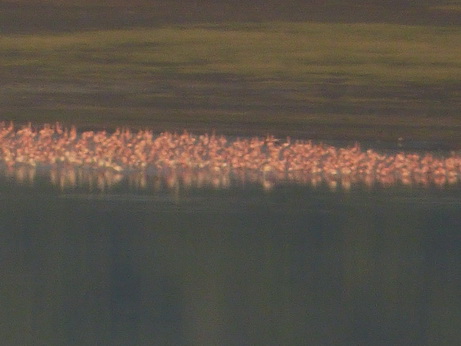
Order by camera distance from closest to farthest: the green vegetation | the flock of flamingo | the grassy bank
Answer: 1. the flock of flamingo
2. the grassy bank
3. the green vegetation

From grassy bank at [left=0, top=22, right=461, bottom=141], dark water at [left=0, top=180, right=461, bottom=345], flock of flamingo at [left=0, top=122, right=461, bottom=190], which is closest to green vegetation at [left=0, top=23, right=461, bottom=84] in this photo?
grassy bank at [left=0, top=22, right=461, bottom=141]

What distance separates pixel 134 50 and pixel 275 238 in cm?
1902

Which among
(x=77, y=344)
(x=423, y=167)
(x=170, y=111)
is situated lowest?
(x=77, y=344)

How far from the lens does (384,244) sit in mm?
10367

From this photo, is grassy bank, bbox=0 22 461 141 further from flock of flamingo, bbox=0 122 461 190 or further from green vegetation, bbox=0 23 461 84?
flock of flamingo, bbox=0 122 461 190

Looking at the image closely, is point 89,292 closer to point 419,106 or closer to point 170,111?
point 170,111

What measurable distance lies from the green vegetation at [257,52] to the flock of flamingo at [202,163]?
32.5 feet

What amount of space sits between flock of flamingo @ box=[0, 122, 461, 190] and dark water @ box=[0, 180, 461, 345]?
80cm

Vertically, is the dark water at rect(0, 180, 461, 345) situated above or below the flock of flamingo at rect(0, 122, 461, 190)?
below

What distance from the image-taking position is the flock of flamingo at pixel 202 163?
13828 mm

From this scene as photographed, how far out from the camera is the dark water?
758cm

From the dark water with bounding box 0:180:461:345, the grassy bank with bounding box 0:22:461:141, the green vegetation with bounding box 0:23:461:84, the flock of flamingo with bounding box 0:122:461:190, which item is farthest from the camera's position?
the green vegetation with bounding box 0:23:461:84

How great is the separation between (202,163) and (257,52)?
1470 centimetres

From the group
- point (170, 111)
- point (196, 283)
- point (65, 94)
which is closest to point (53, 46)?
point (65, 94)
